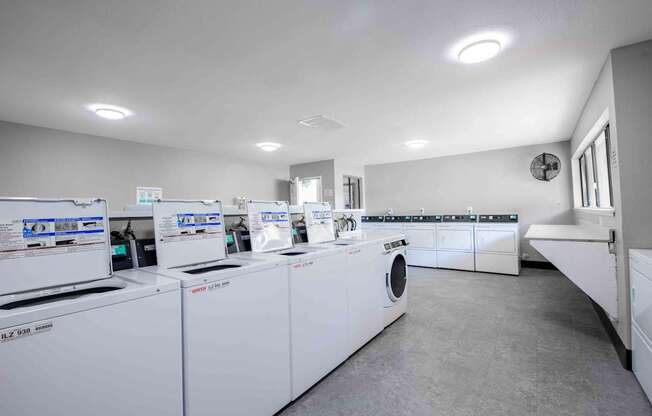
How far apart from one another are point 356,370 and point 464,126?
3.73m

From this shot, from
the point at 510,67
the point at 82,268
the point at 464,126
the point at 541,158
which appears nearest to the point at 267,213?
the point at 82,268

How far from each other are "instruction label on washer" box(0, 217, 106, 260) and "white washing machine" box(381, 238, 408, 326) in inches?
86.2

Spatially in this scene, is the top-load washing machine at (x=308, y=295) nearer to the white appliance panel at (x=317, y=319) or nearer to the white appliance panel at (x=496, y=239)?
the white appliance panel at (x=317, y=319)

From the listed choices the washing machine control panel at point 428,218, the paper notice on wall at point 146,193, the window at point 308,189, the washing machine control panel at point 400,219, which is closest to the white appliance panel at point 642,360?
the washing machine control panel at point 428,218

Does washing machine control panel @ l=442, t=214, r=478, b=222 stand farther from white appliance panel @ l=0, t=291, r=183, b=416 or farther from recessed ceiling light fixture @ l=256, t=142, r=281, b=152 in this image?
white appliance panel @ l=0, t=291, r=183, b=416

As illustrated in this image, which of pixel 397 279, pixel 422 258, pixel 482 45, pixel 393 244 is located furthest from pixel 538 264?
pixel 482 45

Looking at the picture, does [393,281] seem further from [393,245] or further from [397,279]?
[393,245]

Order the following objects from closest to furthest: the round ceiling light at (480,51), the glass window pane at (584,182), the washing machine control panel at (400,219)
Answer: the round ceiling light at (480,51) < the glass window pane at (584,182) < the washing machine control panel at (400,219)

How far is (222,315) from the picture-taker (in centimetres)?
135

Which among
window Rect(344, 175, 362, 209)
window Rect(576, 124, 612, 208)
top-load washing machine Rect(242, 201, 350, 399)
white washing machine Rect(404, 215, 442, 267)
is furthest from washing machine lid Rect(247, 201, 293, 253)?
window Rect(344, 175, 362, 209)

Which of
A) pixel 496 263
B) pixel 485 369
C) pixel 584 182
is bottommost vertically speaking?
pixel 485 369

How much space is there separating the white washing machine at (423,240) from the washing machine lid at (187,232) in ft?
15.1

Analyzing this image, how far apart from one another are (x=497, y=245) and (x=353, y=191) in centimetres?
371

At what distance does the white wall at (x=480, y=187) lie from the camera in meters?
5.50
